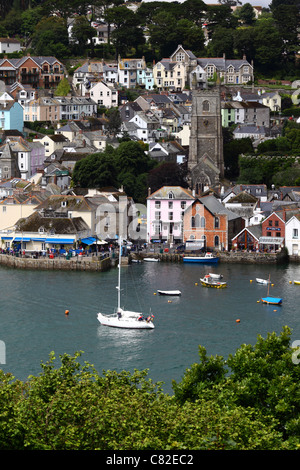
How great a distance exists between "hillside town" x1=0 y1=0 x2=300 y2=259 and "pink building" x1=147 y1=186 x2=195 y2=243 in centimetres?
4

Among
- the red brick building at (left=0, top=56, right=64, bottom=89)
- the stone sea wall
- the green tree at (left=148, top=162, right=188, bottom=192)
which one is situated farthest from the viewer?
the red brick building at (left=0, top=56, right=64, bottom=89)

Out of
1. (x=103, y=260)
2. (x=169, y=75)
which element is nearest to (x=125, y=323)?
(x=103, y=260)

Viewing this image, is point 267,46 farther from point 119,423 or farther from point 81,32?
point 119,423

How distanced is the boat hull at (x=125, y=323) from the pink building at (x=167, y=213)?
1408 centimetres

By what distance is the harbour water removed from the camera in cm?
2768

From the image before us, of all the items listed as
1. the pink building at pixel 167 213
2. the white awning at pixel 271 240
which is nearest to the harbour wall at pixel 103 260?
the white awning at pixel 271 240

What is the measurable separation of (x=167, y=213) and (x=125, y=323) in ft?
48.6

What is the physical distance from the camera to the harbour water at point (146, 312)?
27684 mm

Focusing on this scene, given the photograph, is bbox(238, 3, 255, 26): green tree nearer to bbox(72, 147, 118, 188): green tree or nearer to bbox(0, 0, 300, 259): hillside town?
bbox(0, 0, 300, 259): hillside town

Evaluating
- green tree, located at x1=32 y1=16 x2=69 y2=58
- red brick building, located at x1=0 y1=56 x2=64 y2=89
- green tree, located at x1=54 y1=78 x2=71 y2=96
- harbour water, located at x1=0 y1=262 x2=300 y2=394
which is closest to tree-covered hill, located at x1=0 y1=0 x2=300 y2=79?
green tree, located at x1=32 y1=16 x2=69 y2=58

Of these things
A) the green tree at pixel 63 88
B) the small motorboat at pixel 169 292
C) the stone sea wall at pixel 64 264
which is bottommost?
the small motorboat at pixel 169 292

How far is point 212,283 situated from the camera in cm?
3716

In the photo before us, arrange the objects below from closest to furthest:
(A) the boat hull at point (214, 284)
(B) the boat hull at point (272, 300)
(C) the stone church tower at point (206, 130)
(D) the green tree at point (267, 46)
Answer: (B) the boat hull at point (272, 300) → (A) the boat hull at point (214, 284) → (C) the stone church tower at point (206, 130) → (D) the green tree at point (267, 46)

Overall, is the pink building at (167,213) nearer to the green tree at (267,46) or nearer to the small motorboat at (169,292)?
the small motorboat at (169,292)
